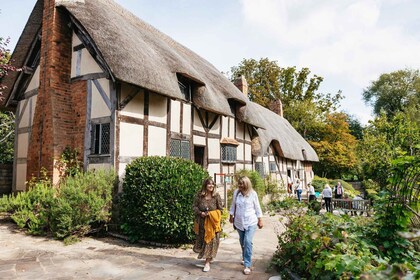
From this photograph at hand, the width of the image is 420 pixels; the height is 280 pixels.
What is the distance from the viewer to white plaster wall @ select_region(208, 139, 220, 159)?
1166 cm

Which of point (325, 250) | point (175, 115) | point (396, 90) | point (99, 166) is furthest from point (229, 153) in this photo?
point (396, 90)

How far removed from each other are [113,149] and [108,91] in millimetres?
1569

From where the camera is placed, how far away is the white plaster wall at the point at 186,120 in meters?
10.1

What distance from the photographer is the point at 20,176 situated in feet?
31.8

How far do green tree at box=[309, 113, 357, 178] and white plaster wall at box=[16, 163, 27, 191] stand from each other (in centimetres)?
2555

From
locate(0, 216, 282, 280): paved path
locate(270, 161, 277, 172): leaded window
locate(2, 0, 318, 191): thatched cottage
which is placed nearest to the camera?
locate(0, 216, 282, 280): paved path

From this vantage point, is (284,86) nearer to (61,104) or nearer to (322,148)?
(322,148)

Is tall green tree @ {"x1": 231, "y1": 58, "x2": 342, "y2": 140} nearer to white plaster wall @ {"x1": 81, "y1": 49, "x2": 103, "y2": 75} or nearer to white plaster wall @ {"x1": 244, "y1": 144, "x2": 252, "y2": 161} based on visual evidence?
white plaster wall @ {"x1": 244, "y1": 144, "x2": 252, "y2": 161}

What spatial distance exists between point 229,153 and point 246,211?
313 inches

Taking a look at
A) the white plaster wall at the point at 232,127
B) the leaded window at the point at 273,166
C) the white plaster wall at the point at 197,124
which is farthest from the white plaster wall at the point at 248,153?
the white plaster wall at the point at 197,124

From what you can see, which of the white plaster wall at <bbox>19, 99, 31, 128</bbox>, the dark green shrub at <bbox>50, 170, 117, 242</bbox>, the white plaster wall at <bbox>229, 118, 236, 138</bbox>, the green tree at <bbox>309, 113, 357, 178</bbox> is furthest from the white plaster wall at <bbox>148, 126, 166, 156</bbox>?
the green tree at <bbox>309, 113, 357, 178</bbox>

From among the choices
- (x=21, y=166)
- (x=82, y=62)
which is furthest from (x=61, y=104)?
(x=21, y=166)

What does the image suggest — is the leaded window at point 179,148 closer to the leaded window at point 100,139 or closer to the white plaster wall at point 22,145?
the leaded window at point 100,139

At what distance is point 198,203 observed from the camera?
17.2 feet
